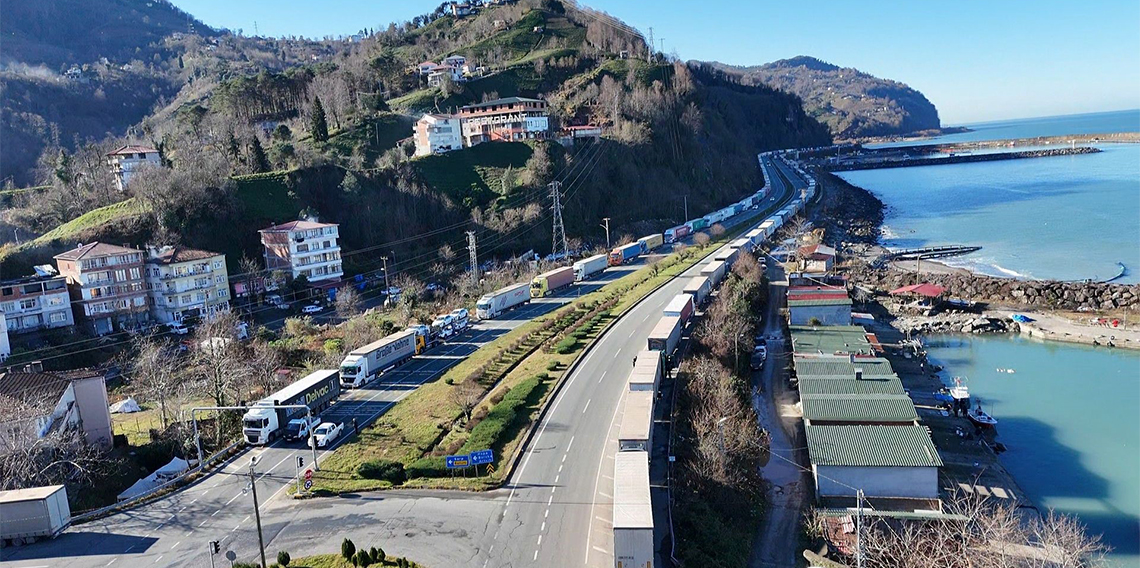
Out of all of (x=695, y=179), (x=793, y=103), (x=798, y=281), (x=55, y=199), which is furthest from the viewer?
(x=793, y=103)

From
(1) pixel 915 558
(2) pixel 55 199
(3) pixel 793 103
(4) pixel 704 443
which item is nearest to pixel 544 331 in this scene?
(4) pixel 704 443

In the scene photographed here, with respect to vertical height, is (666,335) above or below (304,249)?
below

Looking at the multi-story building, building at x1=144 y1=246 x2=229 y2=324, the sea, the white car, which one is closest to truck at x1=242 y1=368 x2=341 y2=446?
the white car

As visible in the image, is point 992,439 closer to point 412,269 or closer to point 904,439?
point 904,439

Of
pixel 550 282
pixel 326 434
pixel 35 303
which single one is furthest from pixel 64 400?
pixel 550 282

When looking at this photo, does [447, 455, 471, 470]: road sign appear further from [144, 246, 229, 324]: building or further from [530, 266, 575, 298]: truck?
[144, 246, 229, 324]: building

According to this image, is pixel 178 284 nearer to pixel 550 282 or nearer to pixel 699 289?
pixel 550 282
